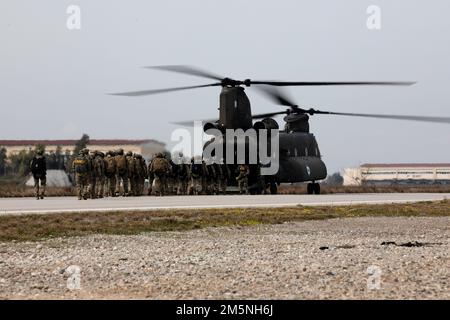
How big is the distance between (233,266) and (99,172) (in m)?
20.4

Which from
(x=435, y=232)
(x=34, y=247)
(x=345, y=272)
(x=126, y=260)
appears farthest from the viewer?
(x=435, y=232)

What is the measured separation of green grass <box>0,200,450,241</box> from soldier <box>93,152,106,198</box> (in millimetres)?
8559

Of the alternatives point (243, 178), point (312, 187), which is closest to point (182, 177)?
point (243, 178)

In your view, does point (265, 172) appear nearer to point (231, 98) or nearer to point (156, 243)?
point (231, 98)

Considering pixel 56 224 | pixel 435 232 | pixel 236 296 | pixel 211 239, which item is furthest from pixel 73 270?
pixel 435 232

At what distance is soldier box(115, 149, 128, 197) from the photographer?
32688 mm

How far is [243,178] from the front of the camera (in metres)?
38.2

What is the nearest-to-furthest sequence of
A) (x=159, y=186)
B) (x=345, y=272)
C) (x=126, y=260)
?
1. (x=345, y=272)
2. (x=126, y=260)
3. (x=159, y=186)

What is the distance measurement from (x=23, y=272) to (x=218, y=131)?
84.3 feet

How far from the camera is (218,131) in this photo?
3719 cm

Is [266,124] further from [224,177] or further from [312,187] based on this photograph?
[312,187]

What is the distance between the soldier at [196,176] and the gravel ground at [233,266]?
18.4 m

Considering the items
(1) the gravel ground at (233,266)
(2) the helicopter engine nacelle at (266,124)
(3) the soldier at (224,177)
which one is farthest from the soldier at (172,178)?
(1) the gravel ground at (233,266)

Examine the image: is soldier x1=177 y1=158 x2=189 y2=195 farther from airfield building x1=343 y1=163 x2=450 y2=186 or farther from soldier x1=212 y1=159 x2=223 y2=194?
airfield building x1=343 y1=163 x2=450 y2=186
